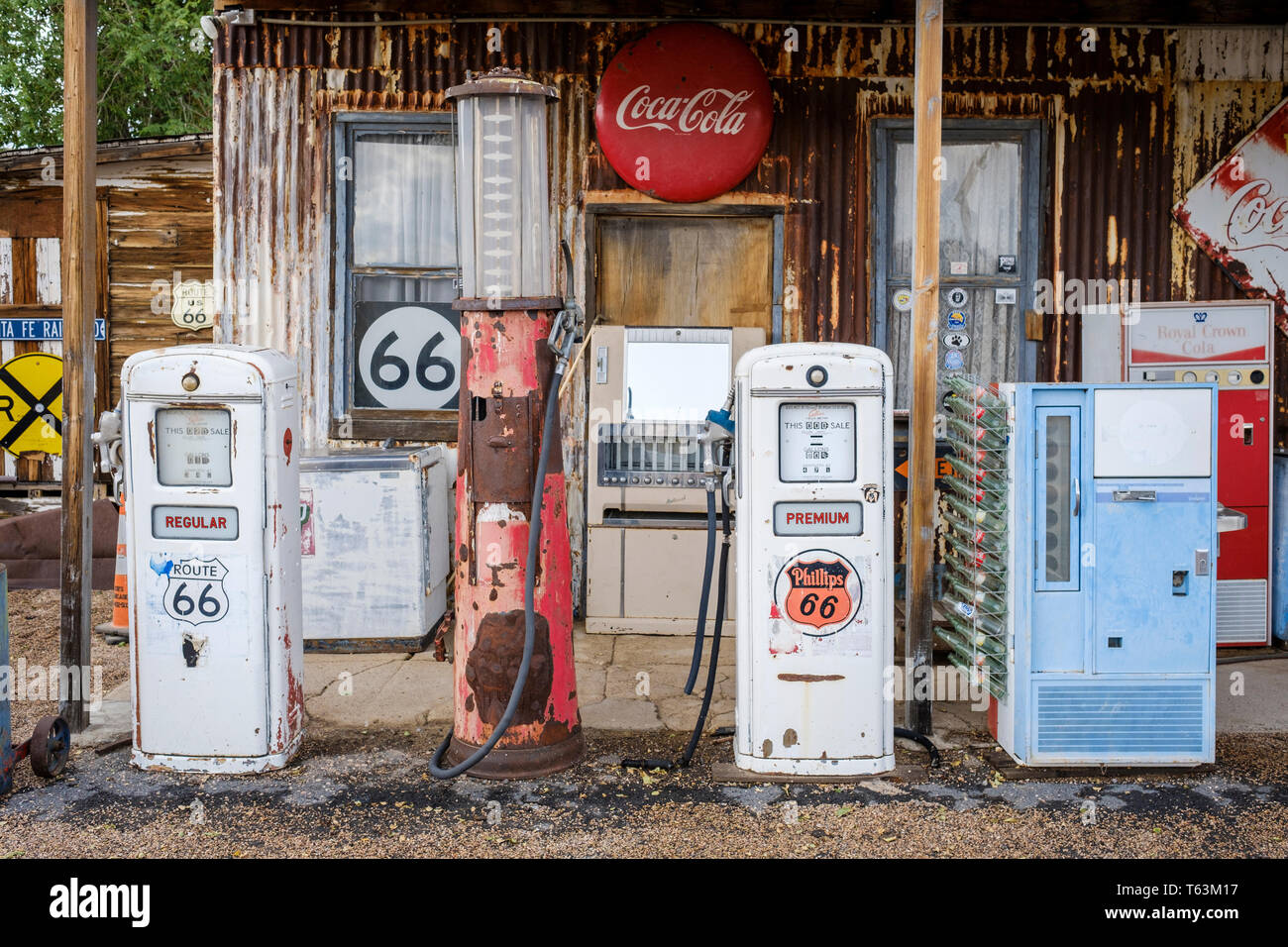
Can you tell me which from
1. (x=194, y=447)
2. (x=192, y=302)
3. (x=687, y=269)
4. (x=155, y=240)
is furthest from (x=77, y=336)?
(x=155, y=240)

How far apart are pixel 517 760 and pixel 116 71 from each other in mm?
14555

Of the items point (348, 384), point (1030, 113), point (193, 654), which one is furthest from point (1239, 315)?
point (193, 654)

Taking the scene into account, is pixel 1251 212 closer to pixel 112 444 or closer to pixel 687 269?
pixel 687 269

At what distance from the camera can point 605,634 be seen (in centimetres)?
727

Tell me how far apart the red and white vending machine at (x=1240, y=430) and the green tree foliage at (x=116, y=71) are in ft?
43.7

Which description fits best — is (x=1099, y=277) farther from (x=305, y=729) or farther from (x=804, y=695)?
(x=305, y=729)

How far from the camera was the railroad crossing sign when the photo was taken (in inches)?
400

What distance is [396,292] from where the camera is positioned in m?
7.80

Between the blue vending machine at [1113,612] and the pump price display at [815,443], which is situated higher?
the pump price display at [815,443]

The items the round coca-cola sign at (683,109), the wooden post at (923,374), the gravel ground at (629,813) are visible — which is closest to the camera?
the gravel ground at (629,813)

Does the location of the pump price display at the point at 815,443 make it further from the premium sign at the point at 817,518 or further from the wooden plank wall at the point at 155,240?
the wooden plank wall at the point at 155,240

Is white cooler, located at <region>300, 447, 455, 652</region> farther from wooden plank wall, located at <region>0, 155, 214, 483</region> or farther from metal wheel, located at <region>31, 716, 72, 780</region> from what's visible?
wooden plank wall, located at <region>0, 155, 214, 483</region>

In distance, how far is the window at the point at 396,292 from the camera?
771 centimetres
